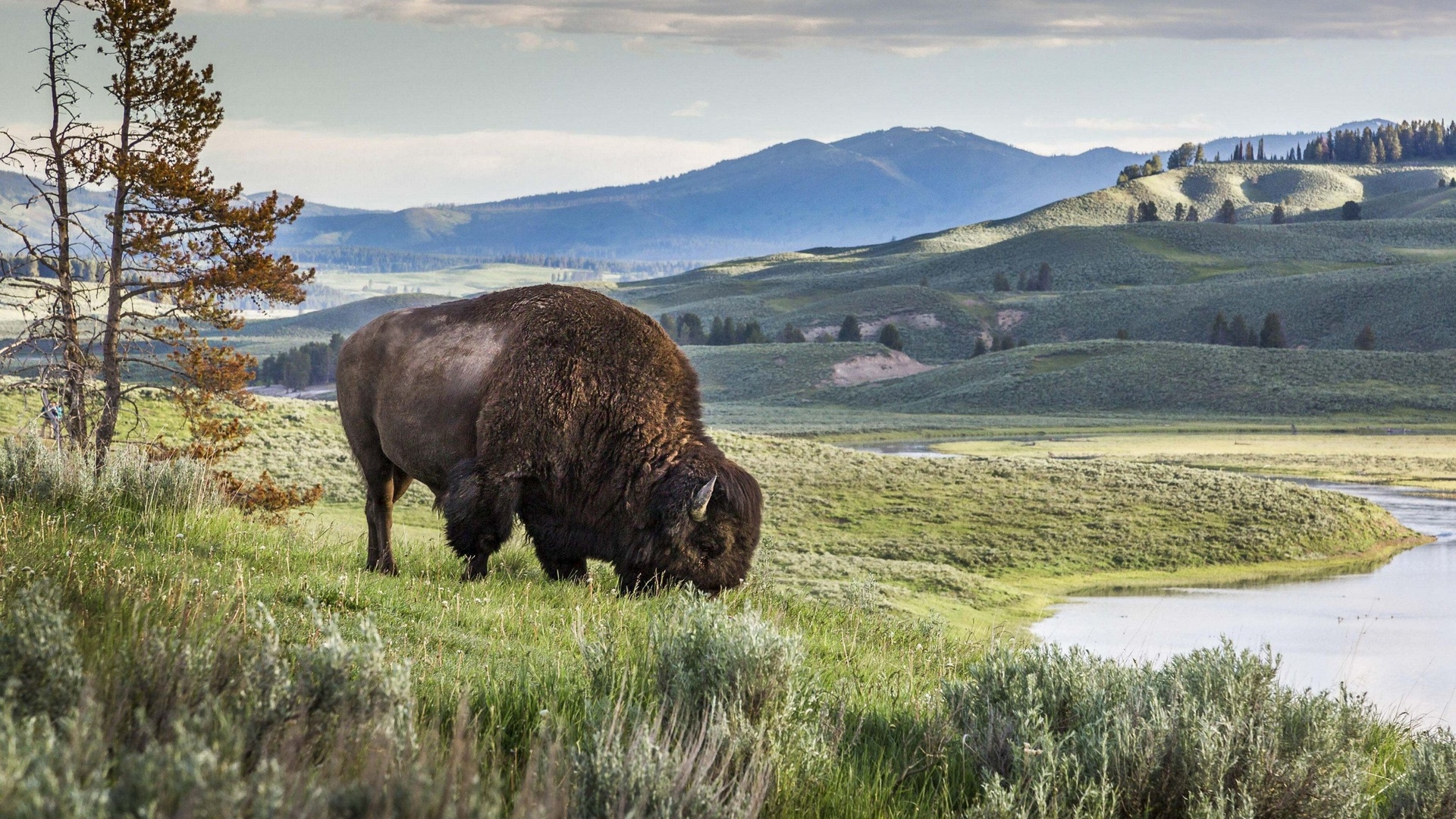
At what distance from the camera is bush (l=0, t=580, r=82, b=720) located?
3.45 metres

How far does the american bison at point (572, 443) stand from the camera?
9.20 meters

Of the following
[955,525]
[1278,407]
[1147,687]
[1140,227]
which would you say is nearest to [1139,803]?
[1147,687]

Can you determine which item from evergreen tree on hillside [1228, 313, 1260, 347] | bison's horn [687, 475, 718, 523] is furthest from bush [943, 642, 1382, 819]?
evergreen tree on hillside [1228, 313, 1260, 347]

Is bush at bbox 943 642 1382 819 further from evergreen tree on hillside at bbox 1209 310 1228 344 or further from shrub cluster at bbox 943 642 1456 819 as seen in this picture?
evergreen tree on hillside at bbox 1209 310 1228 344

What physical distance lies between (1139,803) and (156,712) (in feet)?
A: 12.6

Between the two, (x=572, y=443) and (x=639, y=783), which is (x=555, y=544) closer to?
(x=572, y=443)

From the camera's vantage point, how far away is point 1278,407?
77.9 m

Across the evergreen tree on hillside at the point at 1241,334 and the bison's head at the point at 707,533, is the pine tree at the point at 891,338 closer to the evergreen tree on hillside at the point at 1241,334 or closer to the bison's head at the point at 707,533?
the evergreen tree on hillside at the point at 1241,334

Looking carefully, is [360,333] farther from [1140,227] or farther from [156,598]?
[1140,227]

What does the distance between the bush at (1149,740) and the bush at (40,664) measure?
3.13 m

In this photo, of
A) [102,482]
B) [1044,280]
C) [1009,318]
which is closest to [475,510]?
[102,482]

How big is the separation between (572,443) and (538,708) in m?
4.47

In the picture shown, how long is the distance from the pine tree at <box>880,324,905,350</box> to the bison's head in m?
113

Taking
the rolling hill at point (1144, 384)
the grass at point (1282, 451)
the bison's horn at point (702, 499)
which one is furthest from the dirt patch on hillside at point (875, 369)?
the bison's horn at point (702, 499)
